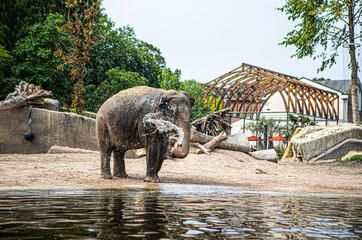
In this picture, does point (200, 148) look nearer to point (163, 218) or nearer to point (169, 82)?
point (163, 218)

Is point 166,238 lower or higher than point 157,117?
lower

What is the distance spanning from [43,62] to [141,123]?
17964 mm

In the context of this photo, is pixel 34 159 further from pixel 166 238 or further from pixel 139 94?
pixel 166 238

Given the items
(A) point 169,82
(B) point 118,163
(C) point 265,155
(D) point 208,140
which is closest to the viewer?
(B) point 118,163

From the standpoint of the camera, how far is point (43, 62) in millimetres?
23562

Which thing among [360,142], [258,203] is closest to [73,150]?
[258,203]

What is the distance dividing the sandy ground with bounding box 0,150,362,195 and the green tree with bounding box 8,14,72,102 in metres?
11.3

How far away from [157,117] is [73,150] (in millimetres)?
6250

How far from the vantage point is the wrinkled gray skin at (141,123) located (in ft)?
24.7

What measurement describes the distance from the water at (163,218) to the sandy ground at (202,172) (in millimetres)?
2270

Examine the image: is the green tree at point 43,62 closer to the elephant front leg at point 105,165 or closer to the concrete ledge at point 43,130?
the concrete ledge at point 43,130

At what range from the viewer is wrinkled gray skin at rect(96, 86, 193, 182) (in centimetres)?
752

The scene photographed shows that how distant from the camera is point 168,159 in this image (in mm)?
11914

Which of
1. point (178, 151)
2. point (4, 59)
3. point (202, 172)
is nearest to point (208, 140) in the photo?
point (202, 172)
